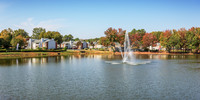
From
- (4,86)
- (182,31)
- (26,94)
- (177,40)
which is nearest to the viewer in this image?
(26,94)

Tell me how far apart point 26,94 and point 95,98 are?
28.3ft

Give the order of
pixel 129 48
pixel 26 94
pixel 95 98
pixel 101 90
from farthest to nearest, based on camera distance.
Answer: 1. pixel 129 48
2. pixel 101 90
3. pixel 26 94
4. pixel 95 98

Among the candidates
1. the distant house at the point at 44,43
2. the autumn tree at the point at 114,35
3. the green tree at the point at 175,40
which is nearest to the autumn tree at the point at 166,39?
the green tree at the point at 175,40

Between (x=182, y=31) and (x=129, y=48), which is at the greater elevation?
Answer: (x=182, y=31)

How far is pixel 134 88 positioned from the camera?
25359mm

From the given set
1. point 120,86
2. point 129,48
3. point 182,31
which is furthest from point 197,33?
point 120,86

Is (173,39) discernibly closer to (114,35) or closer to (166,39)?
(166,39)

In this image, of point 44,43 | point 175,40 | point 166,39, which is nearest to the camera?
point 175,40

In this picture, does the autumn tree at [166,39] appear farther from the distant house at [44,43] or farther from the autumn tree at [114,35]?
the distant house at [44,43]

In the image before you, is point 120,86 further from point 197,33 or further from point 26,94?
point 197,33

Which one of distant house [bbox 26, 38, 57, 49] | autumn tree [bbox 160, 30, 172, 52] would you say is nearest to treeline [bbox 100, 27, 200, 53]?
autumn tree [bbox 160, 30, 172, 52]

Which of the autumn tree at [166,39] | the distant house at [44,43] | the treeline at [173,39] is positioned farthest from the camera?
the distant house at [44,43]

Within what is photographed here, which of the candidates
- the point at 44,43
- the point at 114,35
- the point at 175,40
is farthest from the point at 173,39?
the point at 44,43

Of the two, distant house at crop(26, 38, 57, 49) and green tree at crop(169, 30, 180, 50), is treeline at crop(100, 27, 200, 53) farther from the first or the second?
distant house at crop(26, 38, 57, 49)
